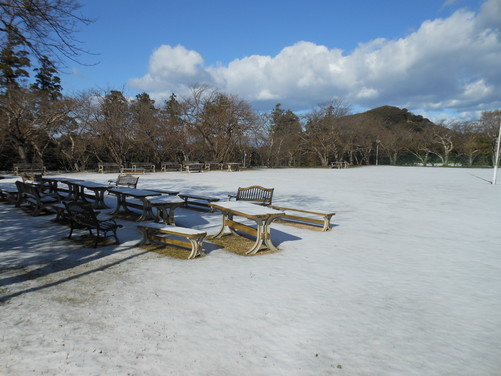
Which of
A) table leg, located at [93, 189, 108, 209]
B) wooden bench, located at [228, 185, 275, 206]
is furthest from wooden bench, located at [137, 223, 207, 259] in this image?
table leg, located at [93, 189, 108, 209]

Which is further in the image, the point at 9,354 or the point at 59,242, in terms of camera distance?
the point at 59,242

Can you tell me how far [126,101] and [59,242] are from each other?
29638mm

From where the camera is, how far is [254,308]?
146 inches

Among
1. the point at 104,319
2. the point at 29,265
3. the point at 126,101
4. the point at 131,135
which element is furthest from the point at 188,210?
the point at 126,101

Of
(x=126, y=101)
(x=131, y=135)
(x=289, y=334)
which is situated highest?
(x=126, y=101)

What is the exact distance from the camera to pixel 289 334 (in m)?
3.20

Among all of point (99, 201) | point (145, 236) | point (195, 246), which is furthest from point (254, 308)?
point (99, 201)

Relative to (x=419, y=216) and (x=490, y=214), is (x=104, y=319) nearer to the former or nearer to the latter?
(x=419, y=216)

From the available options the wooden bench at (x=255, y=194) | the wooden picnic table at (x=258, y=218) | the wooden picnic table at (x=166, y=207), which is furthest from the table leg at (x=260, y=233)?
the wooden bench at (x=255, y=194)

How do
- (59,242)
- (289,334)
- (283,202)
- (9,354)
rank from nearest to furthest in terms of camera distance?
(9,354) → (289,334) → (59,242) → (283,202)

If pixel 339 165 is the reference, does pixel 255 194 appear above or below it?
below

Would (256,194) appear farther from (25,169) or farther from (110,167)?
(110,167)

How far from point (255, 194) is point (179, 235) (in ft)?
12.5

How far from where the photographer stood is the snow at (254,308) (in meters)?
2.76
